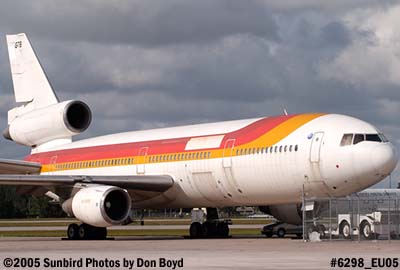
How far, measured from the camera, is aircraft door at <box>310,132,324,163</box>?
34.1m

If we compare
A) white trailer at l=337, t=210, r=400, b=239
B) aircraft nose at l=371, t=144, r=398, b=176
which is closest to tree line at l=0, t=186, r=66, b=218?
white trailer at l=337, t=210, r=400, b=239

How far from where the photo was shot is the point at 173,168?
39.9m

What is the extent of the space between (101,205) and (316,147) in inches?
330

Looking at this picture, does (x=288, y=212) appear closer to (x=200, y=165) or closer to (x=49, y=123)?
(x=200, y=165)

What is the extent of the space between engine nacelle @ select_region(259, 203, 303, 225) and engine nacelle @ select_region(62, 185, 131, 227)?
6.71m

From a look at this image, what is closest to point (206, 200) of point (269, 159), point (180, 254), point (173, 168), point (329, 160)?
point (173, 168)

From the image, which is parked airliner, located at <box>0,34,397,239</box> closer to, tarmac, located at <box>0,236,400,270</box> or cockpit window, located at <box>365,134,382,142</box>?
cockpit window, located at <box>365,134,382,142</box>

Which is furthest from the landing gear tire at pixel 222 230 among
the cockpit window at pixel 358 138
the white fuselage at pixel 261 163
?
the cockpit window at pixel 358 138

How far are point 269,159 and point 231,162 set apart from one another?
1940 millimetres

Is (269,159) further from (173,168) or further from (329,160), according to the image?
(173,168)

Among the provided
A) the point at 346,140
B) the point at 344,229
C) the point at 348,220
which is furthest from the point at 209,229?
the point at 346,140

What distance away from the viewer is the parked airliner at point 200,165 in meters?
34.1

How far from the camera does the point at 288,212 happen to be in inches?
1565

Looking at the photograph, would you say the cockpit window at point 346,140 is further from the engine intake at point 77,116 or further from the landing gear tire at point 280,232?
the engine intake at point 77,116
